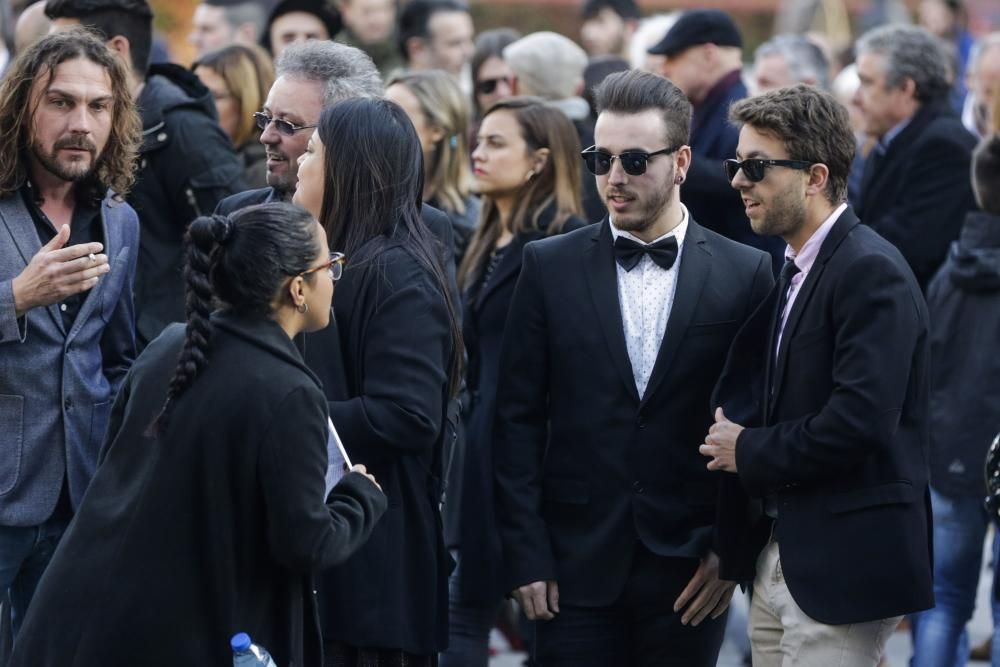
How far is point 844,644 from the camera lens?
4027 millimetres

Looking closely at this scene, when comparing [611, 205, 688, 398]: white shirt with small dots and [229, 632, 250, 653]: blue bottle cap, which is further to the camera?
[611, 205, 688, 398]: white shirt with small dots

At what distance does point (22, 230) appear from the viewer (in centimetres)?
457

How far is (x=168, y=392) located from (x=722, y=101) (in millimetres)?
4040

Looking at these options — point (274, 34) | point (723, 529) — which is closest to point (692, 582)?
point (723, 529)

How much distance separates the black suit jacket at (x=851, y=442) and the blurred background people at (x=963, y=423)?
6.22 ft

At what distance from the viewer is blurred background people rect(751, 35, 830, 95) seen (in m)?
9.05

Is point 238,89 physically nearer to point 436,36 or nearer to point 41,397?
point 436,36

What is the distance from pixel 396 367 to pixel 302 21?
15.2ft

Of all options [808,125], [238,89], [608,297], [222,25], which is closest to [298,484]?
[608,297]

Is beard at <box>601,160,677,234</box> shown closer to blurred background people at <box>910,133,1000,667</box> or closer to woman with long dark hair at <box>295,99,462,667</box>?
woman with long dark hair at <box>295,99,462,667</box>

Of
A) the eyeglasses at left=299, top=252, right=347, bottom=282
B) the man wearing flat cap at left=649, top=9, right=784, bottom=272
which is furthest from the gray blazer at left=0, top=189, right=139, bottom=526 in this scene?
the man wearing flat cap at left=649, top=9, right=784, bottom=272

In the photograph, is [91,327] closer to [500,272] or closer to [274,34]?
[500,272]

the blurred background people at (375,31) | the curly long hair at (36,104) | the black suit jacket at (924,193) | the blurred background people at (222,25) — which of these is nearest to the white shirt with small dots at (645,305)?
the curly long hair at (36,104)

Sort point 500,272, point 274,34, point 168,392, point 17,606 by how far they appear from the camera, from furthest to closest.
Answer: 1. point 274,34
2. point 500,272
3. point 17,606
4. point 168,392
